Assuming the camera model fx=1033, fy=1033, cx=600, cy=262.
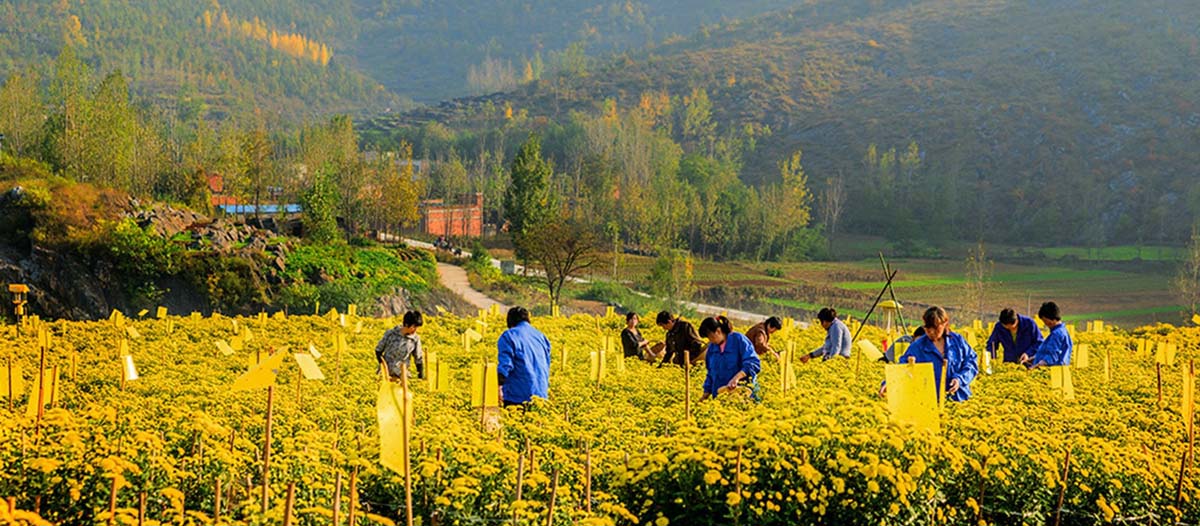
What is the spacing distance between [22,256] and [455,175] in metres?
46.3

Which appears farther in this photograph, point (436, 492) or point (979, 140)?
point (979, 140)

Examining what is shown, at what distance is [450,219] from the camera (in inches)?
2373

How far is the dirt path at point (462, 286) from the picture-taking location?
105 feet

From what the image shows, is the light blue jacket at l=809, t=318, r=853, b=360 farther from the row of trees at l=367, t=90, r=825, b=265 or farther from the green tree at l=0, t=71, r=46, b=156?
the green tree at l=0, t=71, r=46, b=156

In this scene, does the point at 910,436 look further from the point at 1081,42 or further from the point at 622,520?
the point at 1081,42

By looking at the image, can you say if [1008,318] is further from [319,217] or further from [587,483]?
[319,217]

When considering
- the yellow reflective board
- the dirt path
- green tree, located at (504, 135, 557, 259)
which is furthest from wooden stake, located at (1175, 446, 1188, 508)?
green tree, located at (504, 135, 557, 259)

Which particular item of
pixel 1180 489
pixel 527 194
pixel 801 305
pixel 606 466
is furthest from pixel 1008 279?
pixel 606 466

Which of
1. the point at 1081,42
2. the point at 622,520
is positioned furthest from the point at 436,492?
the point at 1081,42

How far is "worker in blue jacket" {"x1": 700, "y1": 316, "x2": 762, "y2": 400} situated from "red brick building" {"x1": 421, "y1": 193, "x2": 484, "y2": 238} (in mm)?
50641

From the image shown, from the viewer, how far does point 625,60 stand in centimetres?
14325

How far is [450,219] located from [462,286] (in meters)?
24.3

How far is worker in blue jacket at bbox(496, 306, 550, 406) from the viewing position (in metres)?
8.46

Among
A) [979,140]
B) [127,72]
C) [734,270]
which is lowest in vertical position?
[734,270]
